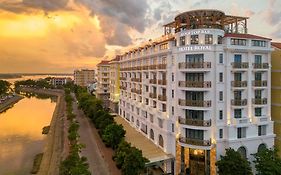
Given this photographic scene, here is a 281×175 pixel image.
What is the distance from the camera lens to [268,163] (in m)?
26.4

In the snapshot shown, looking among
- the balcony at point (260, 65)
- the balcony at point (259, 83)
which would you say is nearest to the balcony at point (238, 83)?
the balcony at point (259, 83)

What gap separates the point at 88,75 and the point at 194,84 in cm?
16385

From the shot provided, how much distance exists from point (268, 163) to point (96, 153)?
22428 millimetres

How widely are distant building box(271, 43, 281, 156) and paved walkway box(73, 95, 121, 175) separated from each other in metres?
20.4

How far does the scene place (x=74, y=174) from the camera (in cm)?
2506

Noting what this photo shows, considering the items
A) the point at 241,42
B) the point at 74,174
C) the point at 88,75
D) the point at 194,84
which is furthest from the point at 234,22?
the point at 88,75

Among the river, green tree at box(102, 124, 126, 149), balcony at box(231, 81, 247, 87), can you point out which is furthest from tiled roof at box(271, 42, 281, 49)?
the river

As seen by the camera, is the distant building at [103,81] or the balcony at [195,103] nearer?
the balcony at [195,103]

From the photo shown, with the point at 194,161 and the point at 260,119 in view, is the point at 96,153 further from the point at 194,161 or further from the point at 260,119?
the point at 260,119

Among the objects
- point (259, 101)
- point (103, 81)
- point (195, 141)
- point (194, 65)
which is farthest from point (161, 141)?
point (103, 81)

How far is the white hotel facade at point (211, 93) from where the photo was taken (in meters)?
29.1

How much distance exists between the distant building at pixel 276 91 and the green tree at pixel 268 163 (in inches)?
208

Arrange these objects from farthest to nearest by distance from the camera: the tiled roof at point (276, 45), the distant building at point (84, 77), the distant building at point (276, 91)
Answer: the distant building at point (84, 77), the tiled roof at point (276, 45), the distant building at point (276, 91)

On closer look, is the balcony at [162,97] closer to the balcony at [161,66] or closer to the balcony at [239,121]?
the balcony at [161,66]
